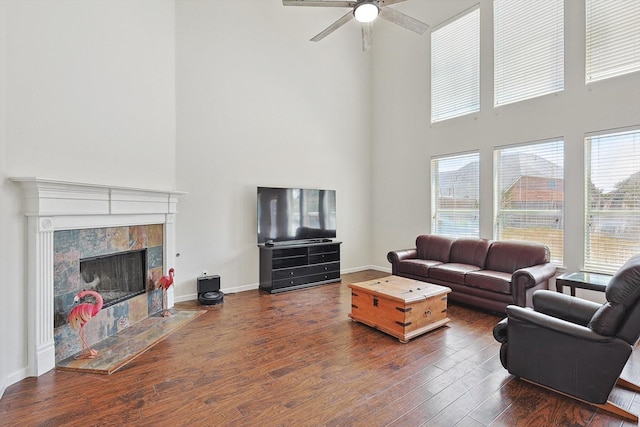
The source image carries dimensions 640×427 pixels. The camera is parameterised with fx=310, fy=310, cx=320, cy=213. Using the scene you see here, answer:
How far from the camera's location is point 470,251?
15.5 feet

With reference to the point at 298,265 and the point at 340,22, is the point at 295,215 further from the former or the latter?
the point at 340,22

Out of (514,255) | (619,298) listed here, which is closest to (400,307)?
(619,298)

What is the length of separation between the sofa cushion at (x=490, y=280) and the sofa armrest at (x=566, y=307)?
44.4 inches

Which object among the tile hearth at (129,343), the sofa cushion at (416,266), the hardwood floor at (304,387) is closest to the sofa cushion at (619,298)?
the hardwood floor at (304,387)

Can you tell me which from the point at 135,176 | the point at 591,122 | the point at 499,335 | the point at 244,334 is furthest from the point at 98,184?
the point at 591,122

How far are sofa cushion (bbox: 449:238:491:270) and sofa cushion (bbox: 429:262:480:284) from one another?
110 mm

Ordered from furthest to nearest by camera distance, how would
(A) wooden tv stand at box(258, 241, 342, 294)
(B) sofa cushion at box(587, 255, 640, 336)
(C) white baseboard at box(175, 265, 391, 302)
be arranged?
(A) wooden tv stand at box(258, 241, 342, 294), (C) white baseboard at box(175, 265, 391, 302), (B) sofa cushion at box(587, 255, 640, 336)

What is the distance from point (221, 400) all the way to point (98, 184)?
2274 millimetres

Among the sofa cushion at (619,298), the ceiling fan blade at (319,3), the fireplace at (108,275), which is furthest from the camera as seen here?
the ceiling fan blade at (319,3)

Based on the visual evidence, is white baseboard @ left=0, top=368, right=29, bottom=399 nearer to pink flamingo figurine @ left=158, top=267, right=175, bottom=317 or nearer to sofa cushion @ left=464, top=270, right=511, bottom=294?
pink flamingo figurine @ left=158, top=267, right=175, bottom=317

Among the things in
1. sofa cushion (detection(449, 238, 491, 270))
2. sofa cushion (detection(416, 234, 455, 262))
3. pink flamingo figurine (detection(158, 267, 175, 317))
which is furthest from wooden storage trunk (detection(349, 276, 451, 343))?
pink flamingo figurine (detection(158, 267, 175, 317))

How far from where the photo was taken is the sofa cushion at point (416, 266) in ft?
15.3

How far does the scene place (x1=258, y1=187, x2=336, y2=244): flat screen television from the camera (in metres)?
5.07

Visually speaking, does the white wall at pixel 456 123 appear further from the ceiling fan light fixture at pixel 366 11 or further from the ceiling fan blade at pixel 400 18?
the ceiling fan light fixture at pixel 366 11
